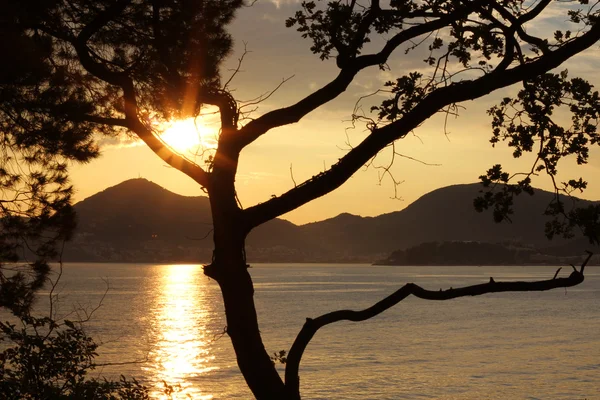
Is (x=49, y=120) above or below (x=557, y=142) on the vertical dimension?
above

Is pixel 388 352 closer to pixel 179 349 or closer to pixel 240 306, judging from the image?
pixel 179 349

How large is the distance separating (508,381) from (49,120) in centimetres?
3277

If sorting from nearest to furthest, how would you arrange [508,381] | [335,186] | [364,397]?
1. [335,186]
2. [364,397]
3. [508,381]

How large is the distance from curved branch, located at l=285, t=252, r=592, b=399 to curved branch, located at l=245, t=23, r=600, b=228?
1.13m

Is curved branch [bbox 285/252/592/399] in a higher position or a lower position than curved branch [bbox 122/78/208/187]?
lower

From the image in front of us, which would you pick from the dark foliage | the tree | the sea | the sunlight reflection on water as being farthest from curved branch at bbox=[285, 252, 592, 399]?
the sunlight reflection on water

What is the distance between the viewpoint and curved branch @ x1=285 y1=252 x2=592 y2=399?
240 inches

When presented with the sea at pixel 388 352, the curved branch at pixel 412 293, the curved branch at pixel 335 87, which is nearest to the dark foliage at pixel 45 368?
the curved branch at pixel 412 293

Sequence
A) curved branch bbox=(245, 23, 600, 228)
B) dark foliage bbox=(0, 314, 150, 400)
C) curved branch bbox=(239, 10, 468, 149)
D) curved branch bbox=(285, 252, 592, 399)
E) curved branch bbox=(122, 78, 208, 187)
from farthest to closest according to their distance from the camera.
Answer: dark foliage bbox=(0, 314, 150, 400)
curved branch bbox=(122, 78, 208, 187)
curved branch bbox=(239, 10, 468, 149)
curved branch bbox=(245, 23, 600, 228)
curved branch bbox=(285, 252, 592, 399)

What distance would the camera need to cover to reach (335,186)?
22.5 ft

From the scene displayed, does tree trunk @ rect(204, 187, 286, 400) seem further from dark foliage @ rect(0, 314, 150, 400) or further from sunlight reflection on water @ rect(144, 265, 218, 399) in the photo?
sunlight reflection on water @ rect(144, 265, 218, 399)

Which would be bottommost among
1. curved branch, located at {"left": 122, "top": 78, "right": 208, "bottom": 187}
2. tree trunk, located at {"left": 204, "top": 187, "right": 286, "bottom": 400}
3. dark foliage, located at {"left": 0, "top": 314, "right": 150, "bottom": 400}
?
dark foliage, located at {"left": 0, "top": 314, "right": 150, "bottom": 400}

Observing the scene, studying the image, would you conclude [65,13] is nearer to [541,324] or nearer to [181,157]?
[181,157]

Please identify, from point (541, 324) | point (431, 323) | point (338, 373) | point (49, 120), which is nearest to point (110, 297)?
point (431, 323)
